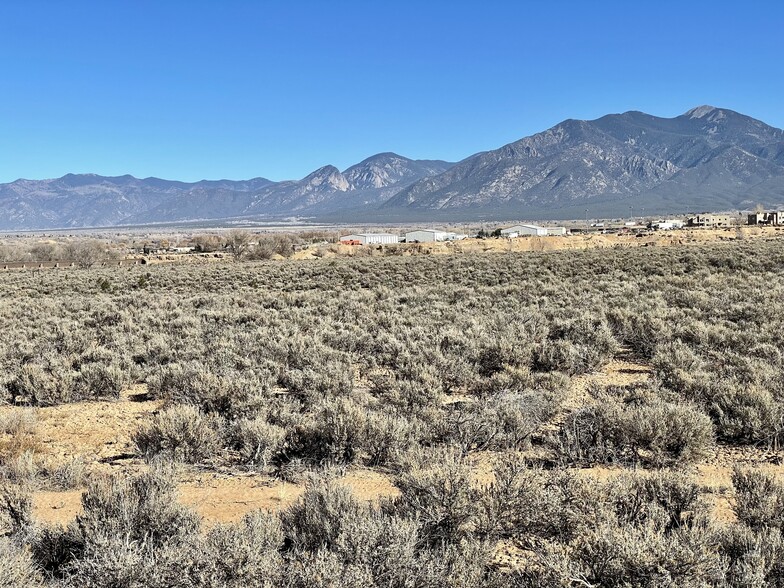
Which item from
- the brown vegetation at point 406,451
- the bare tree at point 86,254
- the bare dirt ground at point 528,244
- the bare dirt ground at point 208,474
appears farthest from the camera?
the bare dirt ground at point 528,244

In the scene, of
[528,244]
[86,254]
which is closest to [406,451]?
[528,244]

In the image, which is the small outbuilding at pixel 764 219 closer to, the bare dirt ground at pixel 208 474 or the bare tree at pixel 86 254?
the bare tree at pixel 86 254

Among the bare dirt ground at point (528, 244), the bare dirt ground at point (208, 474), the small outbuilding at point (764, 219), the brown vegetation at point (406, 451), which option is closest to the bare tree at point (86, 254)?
the bare dirt ground at point (528, 244)

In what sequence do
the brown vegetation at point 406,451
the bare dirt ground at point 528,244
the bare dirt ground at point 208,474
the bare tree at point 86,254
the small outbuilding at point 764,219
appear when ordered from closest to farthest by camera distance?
the brown vegetation at point 406,451 < the bare dirt ground at point 208,474 < the bare tree at point 86,254 < the bare dirt ground at point 528,244 < the small outbuilding at point 764,219

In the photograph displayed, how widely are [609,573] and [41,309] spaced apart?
68.7ft

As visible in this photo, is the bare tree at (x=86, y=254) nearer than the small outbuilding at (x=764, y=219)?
Yes

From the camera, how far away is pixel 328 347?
1113 cm

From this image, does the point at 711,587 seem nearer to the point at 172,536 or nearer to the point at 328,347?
the point at 172,536

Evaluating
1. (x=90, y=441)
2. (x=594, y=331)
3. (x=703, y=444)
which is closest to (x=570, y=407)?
(x=703, y=444)

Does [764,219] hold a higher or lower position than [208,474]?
higher

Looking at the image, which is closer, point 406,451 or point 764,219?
point 406,451

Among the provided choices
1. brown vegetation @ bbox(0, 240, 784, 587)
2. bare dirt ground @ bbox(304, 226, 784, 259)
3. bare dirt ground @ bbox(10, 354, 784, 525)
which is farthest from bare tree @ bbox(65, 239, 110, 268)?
bare dirt ground @ bbox(10, 354, 784, 525)

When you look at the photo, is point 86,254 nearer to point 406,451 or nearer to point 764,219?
point 406,451

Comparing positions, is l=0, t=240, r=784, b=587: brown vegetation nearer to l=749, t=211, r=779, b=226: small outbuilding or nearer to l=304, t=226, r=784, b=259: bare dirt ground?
l=304, t=226, r=784, b=259: bare dirt ground
